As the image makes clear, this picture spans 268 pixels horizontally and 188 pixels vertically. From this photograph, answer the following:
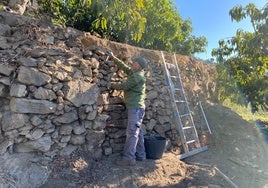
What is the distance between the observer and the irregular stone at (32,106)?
11.3 ft

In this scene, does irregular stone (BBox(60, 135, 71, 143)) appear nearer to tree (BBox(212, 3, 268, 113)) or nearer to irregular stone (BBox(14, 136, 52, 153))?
irregular stone (BBox(14, 136, 52, 153))

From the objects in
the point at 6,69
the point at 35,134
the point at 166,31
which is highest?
the point at 166,31

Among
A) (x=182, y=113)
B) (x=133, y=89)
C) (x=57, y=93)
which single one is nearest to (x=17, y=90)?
(x=57, y=93)

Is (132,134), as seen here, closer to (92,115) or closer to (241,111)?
(92,115)

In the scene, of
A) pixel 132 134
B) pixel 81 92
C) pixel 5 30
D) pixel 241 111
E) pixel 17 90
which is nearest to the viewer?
pixel 17 90

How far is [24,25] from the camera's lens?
409 cm

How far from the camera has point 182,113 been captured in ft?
19.5

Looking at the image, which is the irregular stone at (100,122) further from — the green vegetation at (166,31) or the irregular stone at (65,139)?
the green vegetation at (166,31)

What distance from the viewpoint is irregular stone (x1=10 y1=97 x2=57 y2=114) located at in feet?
11.3

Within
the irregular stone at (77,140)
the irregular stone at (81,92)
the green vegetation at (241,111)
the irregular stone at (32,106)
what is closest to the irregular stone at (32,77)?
the irregular stone at (32,106)

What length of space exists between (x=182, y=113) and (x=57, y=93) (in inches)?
120

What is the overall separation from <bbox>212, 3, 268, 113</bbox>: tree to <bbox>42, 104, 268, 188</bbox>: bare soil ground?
5.19ft

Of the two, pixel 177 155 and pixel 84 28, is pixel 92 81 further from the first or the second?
pixel 84 28

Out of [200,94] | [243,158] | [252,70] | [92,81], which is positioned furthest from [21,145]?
[252,70]
